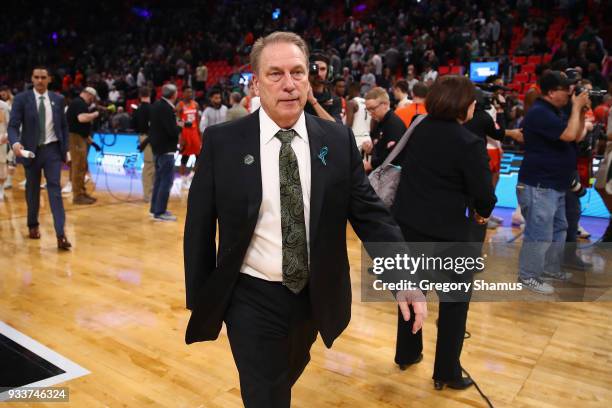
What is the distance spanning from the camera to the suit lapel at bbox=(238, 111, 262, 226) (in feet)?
5.58

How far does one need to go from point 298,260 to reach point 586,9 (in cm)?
1329

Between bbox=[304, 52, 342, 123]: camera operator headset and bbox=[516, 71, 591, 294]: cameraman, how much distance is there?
1438 millimetres

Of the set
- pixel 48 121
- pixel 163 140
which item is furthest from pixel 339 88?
pixel 48 121

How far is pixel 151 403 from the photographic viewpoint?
8.89ft

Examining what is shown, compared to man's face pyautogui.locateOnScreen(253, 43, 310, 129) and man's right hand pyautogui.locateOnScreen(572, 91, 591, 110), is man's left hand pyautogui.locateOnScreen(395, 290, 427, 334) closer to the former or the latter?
man's face pyautogui.locateOnScreen(253, 43, 310, 129)

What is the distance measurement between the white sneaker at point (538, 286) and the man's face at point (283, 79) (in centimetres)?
321

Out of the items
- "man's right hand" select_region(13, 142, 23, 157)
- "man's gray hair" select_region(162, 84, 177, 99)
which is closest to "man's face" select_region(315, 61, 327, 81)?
"man's right hand" select_region(13, 142, 23, 157)

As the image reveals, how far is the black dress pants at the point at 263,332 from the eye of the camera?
5.75ft

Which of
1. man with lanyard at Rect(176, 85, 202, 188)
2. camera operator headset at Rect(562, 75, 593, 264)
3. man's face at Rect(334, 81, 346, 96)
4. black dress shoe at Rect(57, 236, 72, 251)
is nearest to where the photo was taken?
camera operator headset at Rect(562, 75, 593, 264)

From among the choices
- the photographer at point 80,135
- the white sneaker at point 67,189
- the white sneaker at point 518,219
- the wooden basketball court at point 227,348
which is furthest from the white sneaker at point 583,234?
the white sneaker at point 67,189

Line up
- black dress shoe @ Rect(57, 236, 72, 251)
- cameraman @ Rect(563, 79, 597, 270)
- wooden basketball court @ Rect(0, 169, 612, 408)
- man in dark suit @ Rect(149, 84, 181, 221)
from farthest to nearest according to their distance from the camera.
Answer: man in dark suit @ Rect(149, 84, 181, 221) < black dress shoe @ Rect(57, 236, 72, 251) < cameraman @ Rect(563, 79, 597, 270) < wooden basketball court @ Rect(0, 169, 612, 408)

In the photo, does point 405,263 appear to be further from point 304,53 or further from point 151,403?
point 151,403

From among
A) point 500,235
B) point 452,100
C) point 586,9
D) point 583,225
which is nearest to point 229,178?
point 452,100

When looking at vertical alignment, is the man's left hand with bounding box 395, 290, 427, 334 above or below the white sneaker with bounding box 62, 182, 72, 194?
above
